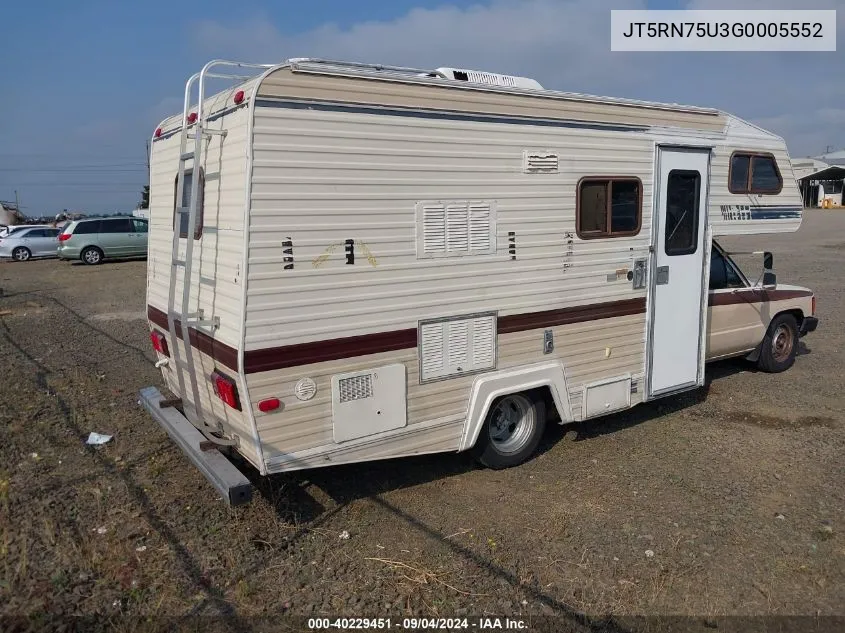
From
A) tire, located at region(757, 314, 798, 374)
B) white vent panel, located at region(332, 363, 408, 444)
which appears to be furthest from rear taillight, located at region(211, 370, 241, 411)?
tire, located at region(757, 314, 798, 374)

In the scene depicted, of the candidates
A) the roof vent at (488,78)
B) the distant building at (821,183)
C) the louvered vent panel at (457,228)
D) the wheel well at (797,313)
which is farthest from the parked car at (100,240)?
the distant building at (821,183)

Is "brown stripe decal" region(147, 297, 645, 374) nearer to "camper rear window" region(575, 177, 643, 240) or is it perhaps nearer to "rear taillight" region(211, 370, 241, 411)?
"rear taillight" region(211, 370, 241, 411)

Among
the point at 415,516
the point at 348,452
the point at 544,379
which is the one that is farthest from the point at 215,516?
the point at 544,379

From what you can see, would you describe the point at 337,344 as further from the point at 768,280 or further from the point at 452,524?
the point at 768,280

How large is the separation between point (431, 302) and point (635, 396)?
2289 mm

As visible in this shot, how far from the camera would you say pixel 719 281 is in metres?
6.96

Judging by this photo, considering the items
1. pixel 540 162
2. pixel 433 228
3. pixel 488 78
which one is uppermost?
pixel 488 78

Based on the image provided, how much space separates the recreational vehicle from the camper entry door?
2cm

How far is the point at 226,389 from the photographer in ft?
12.9

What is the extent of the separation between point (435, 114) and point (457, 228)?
75 cm

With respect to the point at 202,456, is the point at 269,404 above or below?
above

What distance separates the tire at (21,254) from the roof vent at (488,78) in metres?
25.1

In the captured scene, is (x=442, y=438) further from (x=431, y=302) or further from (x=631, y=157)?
(x=631, y=157)

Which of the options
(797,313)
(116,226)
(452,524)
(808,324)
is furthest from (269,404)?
(116,226)
